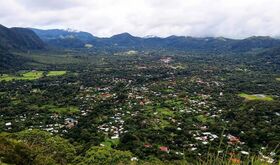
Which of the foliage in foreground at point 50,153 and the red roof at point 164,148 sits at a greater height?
the foliage in foreground at point 50,153

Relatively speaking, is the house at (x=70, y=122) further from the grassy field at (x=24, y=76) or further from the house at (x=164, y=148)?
the grassy field at (x=24, y=76)

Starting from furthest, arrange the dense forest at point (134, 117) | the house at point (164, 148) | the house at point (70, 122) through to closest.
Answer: the house at point (70, 122), the house at point (164, 148), the dense forest at point (134, 117)

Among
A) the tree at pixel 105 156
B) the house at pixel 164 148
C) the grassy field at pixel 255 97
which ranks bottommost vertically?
the house at pixel 164 148

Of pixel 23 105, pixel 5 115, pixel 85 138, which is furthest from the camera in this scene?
pixel 23 105

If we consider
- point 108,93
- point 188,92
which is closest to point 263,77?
point 188,92

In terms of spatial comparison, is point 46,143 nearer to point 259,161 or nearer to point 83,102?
point 83,102

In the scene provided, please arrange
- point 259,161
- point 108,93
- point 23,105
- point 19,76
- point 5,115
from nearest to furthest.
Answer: point 259,161 < point 5,115 < point 23,105 < point 108,93 < point 19,76

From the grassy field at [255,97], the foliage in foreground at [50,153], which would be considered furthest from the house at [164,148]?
the grassy field at [255,97]

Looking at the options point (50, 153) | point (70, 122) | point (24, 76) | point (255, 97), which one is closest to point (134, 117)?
point (70, 122)

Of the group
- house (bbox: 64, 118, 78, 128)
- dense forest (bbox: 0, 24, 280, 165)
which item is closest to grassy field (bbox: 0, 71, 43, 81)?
dense forest (bbox: 0, 24, 280, 165)

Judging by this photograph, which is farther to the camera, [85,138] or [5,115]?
[5,115]

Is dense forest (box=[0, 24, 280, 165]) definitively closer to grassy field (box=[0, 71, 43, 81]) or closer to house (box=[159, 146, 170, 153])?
house (box=[159, 146, 170, 153])
